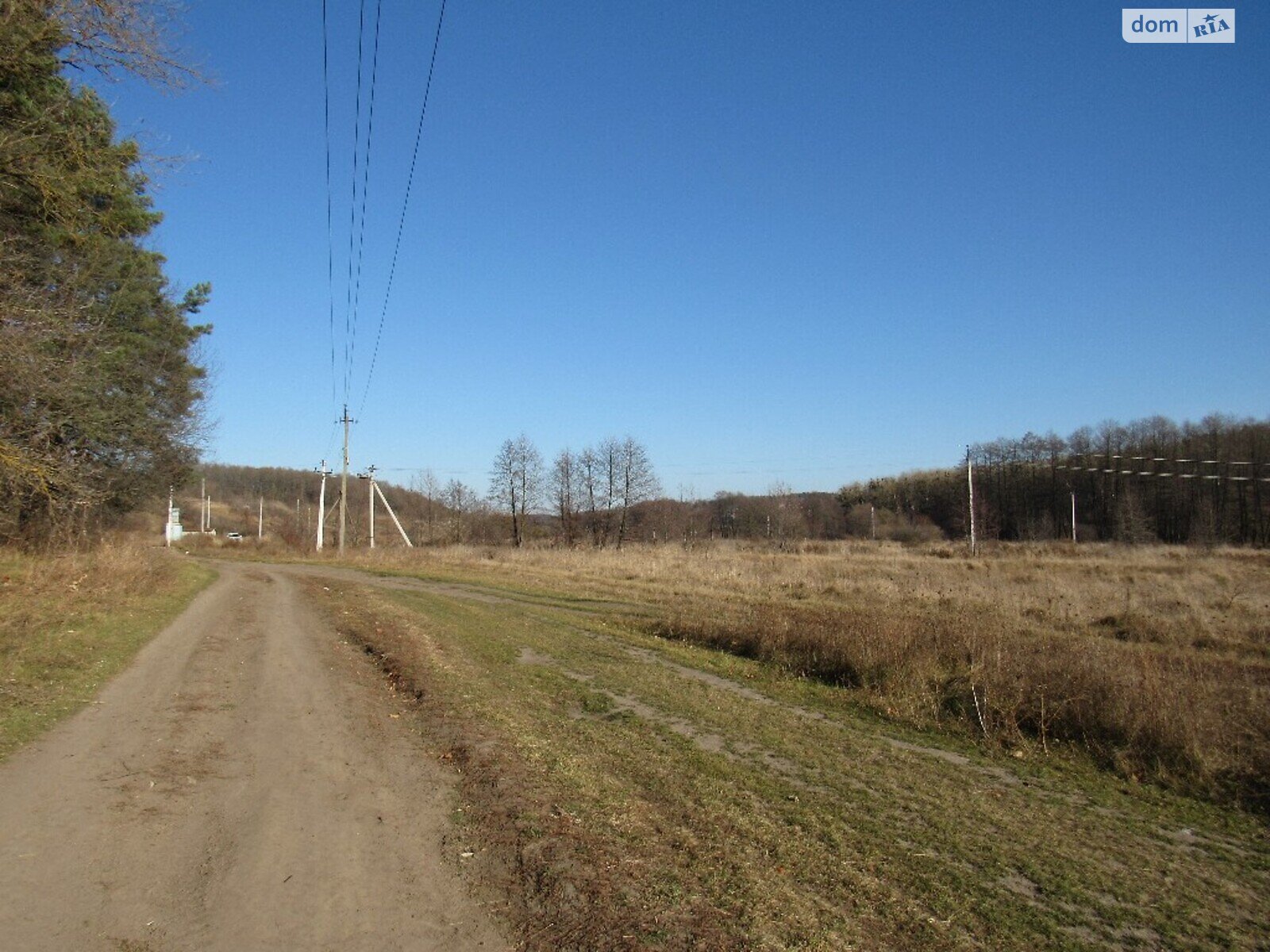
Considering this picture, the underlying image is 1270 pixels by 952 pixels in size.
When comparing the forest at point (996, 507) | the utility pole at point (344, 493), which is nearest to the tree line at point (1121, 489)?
the forest at point (996, 507)

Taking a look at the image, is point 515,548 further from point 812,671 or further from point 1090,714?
point 1090,714

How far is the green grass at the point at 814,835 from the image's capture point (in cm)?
426

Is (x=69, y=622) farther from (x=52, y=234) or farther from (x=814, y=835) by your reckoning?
(x=814, y=835)

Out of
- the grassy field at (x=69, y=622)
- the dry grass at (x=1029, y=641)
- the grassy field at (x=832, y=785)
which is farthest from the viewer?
the grassy field at (x=69, y=622)

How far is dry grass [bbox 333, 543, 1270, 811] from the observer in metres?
8.17

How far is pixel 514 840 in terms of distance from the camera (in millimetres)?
5125

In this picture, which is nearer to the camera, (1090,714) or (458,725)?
(458,725)

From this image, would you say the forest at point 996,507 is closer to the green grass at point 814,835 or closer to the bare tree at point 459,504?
the bare tree at point 459,504

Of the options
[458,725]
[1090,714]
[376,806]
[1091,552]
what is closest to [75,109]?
[458,725]

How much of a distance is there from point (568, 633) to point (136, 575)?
36.3 feet

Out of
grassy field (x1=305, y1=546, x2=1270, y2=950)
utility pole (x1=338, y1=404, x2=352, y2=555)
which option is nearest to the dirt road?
grassy field (x1=305, y1=546, x2=1270, y2=950)

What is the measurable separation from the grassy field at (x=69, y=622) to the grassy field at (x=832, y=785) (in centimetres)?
366

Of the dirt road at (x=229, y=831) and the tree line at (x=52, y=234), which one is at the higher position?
the tree line at (x=52, y=234)

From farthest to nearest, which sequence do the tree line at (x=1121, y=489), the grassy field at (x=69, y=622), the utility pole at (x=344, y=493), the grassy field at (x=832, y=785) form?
the tree line at (x=1121, y=489)
the utility pole at (x=344, y=493)
the grassy field at (x=69, y=622)
the grassy field at (x=832, y=785)
